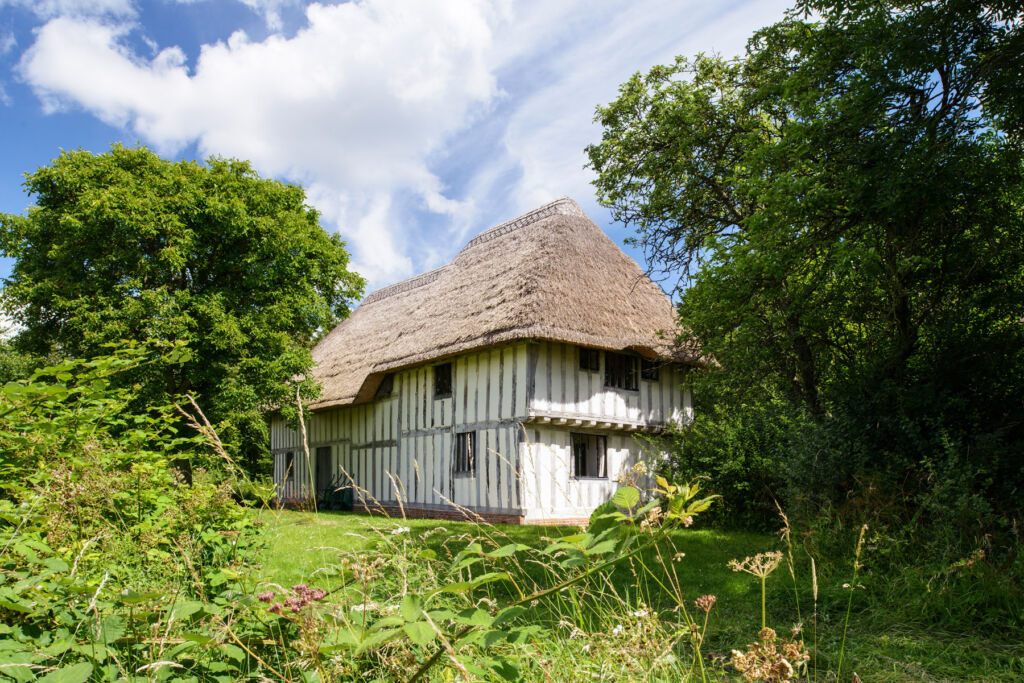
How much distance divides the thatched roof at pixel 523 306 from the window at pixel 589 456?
86.2 inches

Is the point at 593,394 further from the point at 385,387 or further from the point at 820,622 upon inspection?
the point at 820,622

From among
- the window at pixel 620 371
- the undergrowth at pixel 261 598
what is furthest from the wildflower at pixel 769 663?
the window at pixel 620 371

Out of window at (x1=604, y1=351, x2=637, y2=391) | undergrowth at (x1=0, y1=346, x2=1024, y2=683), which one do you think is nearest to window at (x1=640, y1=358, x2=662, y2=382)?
window at (x1=604, y1=351, x2=637, y2=391)

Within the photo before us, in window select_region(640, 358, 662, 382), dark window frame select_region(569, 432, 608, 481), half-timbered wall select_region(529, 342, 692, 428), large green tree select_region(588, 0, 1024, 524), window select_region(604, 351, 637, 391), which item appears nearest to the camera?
large green tree select_region(588, 0, 1024, 524)

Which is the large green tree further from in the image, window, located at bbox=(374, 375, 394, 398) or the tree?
the tree

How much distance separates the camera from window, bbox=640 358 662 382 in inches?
589

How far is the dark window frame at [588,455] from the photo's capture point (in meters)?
13.8

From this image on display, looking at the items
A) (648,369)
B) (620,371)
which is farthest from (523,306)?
(648,369)

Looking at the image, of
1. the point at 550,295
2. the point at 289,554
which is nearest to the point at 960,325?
the point at 550,295

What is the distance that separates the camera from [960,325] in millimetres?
7941

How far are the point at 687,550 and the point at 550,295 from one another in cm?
620

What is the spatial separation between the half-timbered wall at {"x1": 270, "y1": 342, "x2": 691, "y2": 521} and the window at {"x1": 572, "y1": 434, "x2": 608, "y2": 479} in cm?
17

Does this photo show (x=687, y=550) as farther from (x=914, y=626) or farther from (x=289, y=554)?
(x=289, y=554)

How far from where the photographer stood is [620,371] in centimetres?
1458
